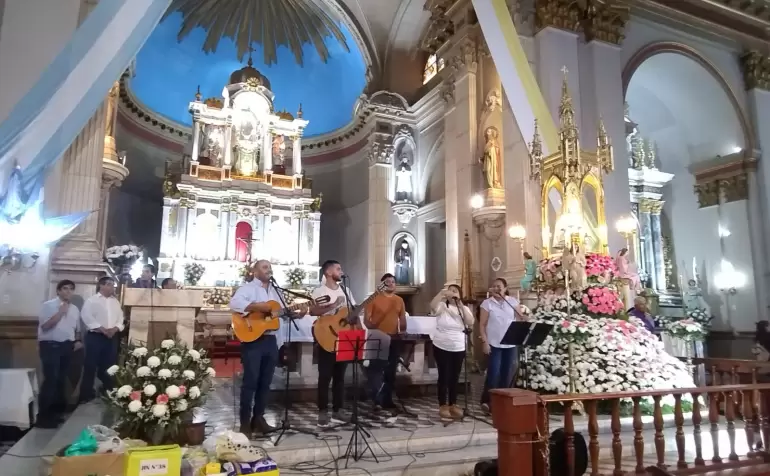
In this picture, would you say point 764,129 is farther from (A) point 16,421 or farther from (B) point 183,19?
(B) point 183,19

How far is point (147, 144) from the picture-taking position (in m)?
16.4

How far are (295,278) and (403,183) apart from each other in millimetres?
4299

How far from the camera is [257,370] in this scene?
4.51m

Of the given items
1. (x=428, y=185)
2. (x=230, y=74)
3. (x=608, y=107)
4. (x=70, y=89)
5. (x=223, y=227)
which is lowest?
(x=70, y=89)

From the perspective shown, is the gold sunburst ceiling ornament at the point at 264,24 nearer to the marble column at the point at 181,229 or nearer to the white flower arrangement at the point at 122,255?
the marble column at the point at 181,229

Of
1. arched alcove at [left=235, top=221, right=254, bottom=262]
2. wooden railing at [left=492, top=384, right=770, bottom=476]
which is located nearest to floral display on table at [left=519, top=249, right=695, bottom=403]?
wooden railing at [left=492, top=384, right=770, bottom=476]

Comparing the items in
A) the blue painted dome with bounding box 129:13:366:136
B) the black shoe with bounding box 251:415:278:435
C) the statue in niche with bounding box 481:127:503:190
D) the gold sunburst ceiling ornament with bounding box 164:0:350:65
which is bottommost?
the black shoe with bounding box 251:415:278:435

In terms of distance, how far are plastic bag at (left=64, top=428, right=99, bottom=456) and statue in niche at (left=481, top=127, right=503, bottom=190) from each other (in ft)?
25.3

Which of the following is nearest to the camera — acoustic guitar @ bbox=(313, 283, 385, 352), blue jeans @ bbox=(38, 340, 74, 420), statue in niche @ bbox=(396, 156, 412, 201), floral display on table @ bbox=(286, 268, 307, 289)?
acoustic guitar @ bbox=(313, 283, 385, 352)

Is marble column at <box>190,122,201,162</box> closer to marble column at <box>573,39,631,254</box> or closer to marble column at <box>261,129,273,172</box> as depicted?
marble column at <box>261,129,273,172</box>

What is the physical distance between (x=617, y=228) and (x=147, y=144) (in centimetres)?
1393

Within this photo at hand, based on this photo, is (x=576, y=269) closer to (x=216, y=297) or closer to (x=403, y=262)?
(x=403, y=262)

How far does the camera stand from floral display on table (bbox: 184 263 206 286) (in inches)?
576

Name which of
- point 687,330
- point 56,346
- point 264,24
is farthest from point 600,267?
point 264,24
